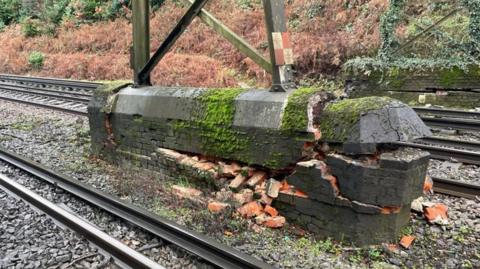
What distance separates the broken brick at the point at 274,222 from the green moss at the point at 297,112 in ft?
3.26

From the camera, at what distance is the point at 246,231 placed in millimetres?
4418

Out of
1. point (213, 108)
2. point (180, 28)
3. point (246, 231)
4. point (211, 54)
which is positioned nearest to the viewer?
point (246, 231)

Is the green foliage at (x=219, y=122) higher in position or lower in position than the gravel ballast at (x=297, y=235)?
higher

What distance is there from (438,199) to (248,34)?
46.8ft

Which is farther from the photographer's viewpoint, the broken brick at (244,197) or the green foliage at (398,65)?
the green foliage at (398,65)

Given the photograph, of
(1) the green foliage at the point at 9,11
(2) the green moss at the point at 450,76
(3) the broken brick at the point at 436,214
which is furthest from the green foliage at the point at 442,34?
(1) the green foliage at the point at 9,11

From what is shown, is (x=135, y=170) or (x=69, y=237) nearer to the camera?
(x=69, y=237)

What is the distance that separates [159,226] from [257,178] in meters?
1.30

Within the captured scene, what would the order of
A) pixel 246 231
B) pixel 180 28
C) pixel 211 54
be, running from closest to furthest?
pixel 246 231, pixel 180 28, pixel 211 54

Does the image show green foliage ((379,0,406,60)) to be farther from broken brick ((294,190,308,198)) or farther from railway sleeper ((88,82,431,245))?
broken brick ((294,190,308,198))

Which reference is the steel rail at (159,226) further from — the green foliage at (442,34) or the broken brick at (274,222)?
the green foliage at (442,34)

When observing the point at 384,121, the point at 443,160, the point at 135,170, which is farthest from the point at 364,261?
the point at 135,170

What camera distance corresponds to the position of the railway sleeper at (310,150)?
13.1 feet

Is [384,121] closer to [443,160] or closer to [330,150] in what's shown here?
[330,150]
